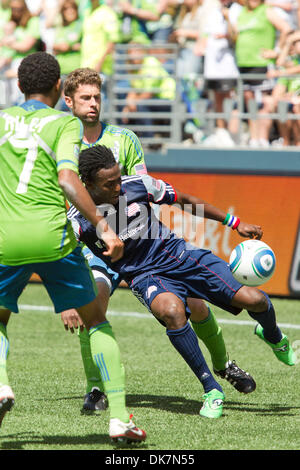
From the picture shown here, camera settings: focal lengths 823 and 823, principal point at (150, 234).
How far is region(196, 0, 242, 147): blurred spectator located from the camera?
Result: 11.9 m

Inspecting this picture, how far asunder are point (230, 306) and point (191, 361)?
1.77 feet

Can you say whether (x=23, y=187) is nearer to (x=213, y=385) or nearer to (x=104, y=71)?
(x=213, y=385)

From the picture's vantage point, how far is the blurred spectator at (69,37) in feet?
42.1

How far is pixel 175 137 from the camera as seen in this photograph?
1253cm

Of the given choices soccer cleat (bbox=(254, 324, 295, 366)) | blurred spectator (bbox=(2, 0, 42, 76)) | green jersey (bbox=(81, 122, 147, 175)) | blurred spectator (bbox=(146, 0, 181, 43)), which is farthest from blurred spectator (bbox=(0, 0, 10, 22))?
soccer cleat (bbox=(254, 324, 295, 366))

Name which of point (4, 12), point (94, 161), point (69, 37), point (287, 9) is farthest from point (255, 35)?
point (94, 161)

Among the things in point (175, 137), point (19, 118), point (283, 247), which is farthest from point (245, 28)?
point (19, 118)

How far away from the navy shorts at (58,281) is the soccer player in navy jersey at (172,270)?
894mm

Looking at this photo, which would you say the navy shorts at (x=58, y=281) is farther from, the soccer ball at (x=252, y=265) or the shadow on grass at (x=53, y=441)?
the soccer ball at (x=252, y=265)

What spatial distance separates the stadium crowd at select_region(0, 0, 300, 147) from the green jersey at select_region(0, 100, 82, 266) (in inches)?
270

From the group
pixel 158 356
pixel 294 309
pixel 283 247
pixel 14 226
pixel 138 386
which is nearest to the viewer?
pixel 14 226

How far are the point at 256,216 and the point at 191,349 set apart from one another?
606 centimetres

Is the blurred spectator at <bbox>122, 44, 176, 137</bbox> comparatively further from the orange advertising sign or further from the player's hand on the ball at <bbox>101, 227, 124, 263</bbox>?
the player's hand on the ball at <bbox>101, 227, 124, 263</bbox>

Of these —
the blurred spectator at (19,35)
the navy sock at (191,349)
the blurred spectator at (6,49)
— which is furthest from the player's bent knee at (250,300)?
the blurred spectator at (6,49)
